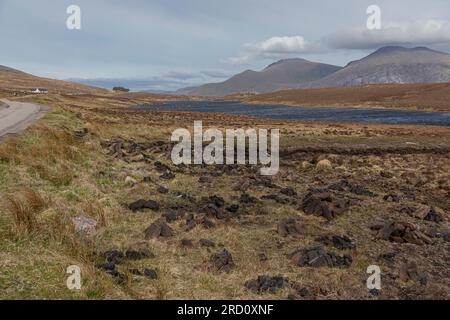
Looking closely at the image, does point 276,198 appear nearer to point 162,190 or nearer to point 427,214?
point 162,190

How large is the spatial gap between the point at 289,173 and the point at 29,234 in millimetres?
17203

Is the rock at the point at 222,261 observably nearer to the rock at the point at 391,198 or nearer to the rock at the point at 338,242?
the rock at the point at 338,242

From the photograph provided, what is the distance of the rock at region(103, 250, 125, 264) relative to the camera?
1098 cm

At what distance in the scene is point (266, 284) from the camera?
394 inches

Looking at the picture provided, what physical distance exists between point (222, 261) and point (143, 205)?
5576 mm

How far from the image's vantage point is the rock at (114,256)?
11.0 metres

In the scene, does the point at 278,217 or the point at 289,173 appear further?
the point at 289,173

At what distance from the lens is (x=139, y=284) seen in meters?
9.62

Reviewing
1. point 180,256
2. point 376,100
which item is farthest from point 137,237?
point 376,100

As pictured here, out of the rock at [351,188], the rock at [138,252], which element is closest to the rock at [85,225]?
the rock at [138,252]

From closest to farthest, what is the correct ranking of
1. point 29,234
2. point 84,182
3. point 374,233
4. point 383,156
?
point 29,234, point 374,233, point 84,182, point 383,156

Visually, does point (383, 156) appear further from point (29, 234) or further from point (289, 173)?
Answer: point (29, 234)

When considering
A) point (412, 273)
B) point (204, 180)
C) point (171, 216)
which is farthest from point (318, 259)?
point (204, 180)

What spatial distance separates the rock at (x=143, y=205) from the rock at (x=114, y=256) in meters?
4.16
